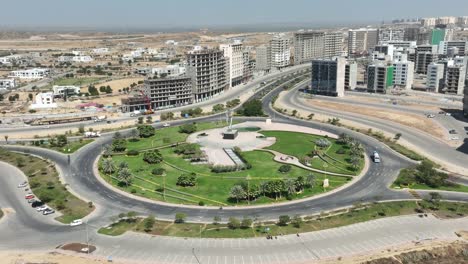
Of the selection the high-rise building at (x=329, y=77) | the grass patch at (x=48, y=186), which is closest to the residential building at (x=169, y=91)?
the high-rise building at (x=329, y=77)

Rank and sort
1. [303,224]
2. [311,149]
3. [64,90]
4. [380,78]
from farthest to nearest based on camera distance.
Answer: [380,78] < [64,90] < [311,149] < [303,224]

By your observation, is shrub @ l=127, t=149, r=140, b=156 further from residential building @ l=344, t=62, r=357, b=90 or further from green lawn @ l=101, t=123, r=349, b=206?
residential building @ l=344, t=62, r=357, b=90

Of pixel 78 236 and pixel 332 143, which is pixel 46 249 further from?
pixel 332 143

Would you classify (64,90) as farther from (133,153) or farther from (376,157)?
(376,157)

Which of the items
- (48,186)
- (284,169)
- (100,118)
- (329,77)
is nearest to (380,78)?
(329,77)

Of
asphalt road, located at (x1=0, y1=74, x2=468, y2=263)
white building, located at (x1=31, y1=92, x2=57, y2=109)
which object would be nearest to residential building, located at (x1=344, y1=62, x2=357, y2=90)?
asphalt road, located at (x1=0, y1=74, x2=468, y2=263)

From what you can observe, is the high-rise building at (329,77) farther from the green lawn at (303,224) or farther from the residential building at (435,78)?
the green lawn at (303,224)
